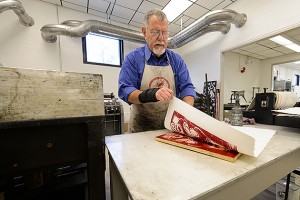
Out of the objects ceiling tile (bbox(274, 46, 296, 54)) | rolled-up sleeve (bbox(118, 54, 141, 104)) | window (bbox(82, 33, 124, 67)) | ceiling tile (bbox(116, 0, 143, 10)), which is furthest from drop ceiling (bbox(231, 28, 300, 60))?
rolled-up sleeve (bbox(118, 54, 141, 104))

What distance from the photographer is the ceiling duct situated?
262 cm

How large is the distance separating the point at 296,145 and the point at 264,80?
5894mm

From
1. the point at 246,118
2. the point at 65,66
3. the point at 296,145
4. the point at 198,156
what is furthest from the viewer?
the point at 65,66

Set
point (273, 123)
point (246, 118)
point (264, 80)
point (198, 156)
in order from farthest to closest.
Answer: point (264, 80) < point (246, 118) < point (273, 123) < point (198, 156)

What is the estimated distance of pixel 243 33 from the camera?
290cm

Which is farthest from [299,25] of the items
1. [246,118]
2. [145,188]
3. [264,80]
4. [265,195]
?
[264,80]

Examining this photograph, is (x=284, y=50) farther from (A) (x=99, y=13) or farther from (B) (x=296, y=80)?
(A) (x=99, y=13)

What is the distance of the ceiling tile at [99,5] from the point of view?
9.77 ft

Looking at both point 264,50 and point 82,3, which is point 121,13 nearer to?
point 82,3

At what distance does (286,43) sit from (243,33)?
2.07 m

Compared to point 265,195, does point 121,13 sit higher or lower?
higher

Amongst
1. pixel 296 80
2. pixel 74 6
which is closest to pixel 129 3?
pixel 74 6

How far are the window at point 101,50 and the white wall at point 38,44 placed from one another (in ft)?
0.45

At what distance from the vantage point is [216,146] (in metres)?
0.52
